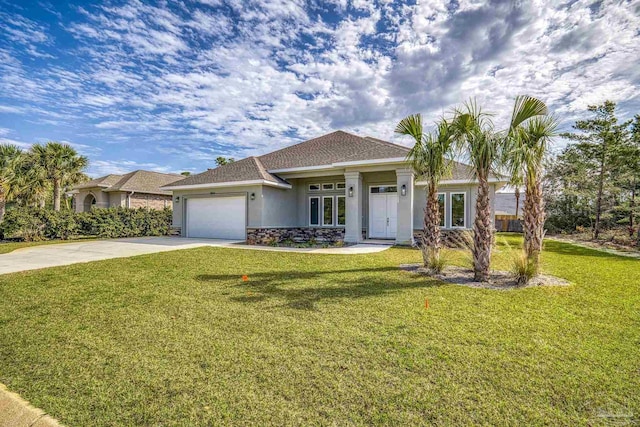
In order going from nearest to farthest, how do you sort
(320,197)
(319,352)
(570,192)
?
1. (319,352)
2. (320,197)
3. (570,192)

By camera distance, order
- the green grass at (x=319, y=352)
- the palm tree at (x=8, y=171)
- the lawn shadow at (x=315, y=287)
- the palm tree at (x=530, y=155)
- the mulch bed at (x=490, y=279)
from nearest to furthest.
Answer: the green grass at (x=319, y=352) → the lawn shadow at (x=315, y=287) → the mulch bed at (x=490, y=279) → the palm tree at (x=530, y=155) → the palm tree at (x=8, y=171)

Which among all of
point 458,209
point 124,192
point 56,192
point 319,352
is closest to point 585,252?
point 458,209

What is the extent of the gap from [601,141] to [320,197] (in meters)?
17.4

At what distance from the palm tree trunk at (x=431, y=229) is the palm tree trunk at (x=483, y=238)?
3.61ft

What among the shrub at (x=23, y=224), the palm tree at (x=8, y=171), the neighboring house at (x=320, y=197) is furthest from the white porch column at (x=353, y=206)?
the palm tree at (x=8, y=171)

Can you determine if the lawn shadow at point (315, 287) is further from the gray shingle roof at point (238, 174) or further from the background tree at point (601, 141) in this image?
the background tree at point (601, 141)

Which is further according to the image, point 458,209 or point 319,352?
point 458,209

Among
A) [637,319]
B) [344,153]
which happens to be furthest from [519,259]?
[344,153]

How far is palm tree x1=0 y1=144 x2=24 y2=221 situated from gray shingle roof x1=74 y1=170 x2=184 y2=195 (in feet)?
20.0

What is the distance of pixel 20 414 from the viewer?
240cm

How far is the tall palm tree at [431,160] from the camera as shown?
25.5ft

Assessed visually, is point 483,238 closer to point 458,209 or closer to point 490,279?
point 490,279

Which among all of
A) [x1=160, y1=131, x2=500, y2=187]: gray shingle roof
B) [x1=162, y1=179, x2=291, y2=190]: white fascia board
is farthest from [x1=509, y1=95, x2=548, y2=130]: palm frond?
[x1=162, y1=179, x2=291, y2=190]: white fascia board

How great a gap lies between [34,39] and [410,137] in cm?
1223
